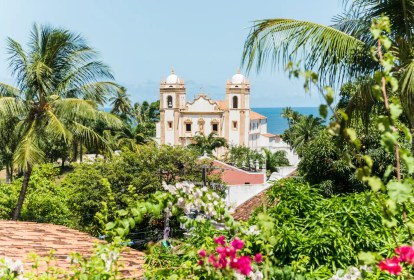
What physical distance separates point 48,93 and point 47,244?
20.9ft

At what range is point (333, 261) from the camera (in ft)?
15.1

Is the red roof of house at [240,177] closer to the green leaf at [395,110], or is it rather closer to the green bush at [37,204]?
the green bush at [37,204]

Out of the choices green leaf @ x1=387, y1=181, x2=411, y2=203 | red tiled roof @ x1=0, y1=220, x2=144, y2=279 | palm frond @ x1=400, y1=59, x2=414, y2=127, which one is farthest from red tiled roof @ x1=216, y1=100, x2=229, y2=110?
green leaf @ x1=387, y1=181, x2=411, y2=203

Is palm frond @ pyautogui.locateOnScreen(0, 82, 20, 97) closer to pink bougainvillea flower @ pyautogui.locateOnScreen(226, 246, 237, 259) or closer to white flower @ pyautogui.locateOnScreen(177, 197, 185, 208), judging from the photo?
white flower @ pyautogui.locateOnScreen(177, 197, 185, 208)

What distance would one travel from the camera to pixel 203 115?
64.2m

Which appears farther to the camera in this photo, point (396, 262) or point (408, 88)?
point (408, 88)

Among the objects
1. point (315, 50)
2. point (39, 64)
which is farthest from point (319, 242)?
point (39, 64)

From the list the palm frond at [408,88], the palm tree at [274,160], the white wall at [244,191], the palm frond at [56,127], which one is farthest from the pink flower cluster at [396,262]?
the palm tree at [274,160]

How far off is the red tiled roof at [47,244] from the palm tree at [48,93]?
3.84 metres

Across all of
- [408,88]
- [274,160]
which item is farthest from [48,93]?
[274,160]

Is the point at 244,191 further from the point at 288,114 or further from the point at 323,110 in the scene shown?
the point at 288,114

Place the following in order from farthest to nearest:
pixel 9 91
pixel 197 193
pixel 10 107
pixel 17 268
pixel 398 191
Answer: pixel 9 91 < pixel 10 107 < pixel 197 193 < pixel 17 268 < pixel 398 191

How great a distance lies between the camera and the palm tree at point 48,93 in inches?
482

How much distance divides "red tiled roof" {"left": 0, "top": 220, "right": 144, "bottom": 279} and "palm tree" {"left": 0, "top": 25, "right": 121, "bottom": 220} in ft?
12.6
